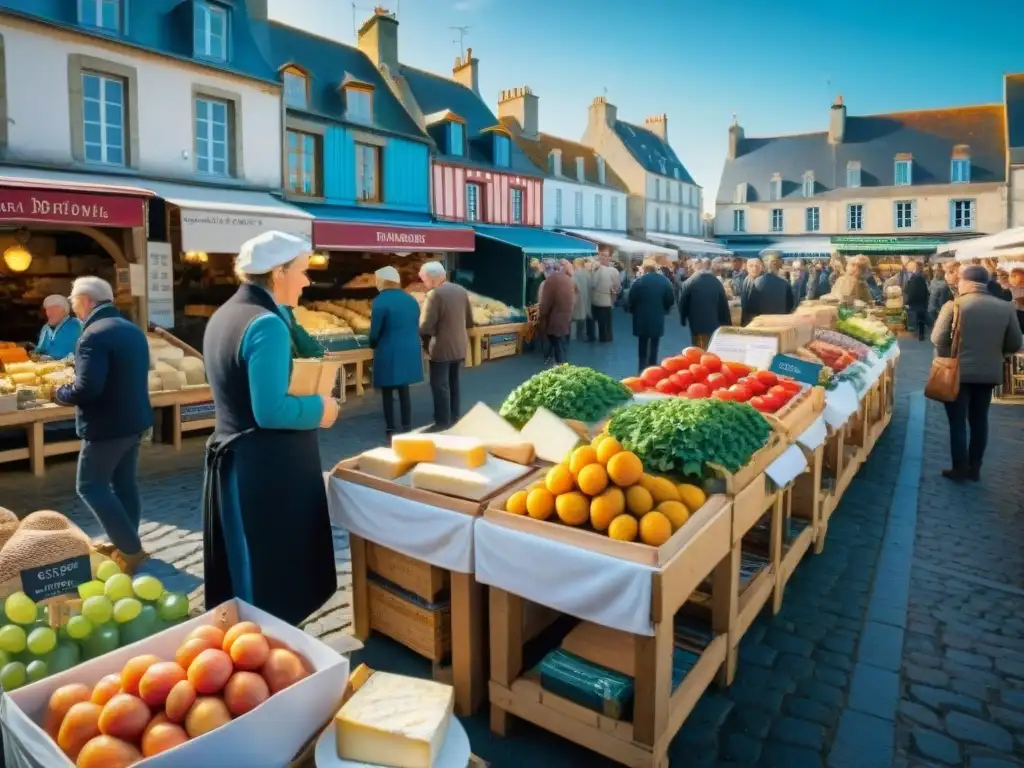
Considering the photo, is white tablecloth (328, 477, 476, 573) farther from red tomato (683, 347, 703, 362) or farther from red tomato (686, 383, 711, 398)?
red tomato (683, 347, 703, 362)

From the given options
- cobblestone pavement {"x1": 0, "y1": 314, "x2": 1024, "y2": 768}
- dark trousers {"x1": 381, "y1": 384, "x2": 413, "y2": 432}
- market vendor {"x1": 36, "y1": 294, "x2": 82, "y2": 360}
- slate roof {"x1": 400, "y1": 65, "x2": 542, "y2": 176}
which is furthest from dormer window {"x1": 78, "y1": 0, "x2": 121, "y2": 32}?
slate roof {"x1": 400, "y1": 65, "x2": 542, "y2": 176}

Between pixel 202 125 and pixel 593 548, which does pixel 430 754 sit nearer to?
pixel 593 548

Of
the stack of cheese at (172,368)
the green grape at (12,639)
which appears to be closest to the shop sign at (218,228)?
the stack of cheese at (172,368)

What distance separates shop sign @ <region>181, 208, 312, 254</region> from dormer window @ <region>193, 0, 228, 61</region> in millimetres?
4429

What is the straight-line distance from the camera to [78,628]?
8.18 ft

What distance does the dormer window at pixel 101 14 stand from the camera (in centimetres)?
1084

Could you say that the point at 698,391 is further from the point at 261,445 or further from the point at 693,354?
the point at 261,445

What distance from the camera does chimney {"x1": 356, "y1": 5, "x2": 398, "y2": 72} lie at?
19.4m

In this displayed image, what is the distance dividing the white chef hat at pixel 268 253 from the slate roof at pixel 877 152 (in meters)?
43.9

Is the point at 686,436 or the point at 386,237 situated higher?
the point at 386,237

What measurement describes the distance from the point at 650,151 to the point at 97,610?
4254 cm

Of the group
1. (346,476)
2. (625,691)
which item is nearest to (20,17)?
(346,476)

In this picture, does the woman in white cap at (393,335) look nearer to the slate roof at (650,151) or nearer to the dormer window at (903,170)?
the slate roof at (650,151)

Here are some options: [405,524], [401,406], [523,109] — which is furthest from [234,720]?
[523,109]
